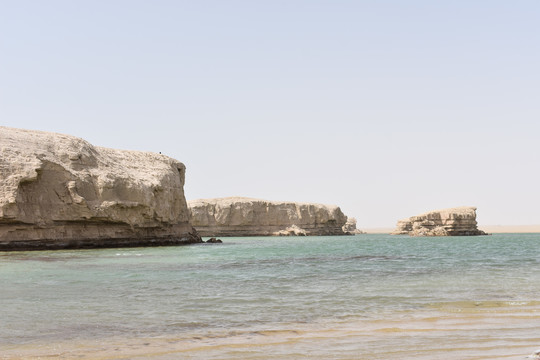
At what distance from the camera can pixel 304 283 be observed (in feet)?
58.0

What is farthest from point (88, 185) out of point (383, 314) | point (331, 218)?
point (331, 218)

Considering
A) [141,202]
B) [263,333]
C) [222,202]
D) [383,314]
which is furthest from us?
[222,202]

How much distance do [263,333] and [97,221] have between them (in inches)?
1511

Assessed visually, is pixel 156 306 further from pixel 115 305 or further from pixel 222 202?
pixel 222 202

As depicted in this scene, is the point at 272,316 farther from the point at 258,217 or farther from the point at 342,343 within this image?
the point at 258,217

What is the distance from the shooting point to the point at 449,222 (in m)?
103

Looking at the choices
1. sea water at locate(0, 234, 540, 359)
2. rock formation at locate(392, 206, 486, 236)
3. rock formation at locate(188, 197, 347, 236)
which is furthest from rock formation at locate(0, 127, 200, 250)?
rock formation at locate(392, 206, 486, 236)

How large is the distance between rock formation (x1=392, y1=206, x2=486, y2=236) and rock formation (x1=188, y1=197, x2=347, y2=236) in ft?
69.4

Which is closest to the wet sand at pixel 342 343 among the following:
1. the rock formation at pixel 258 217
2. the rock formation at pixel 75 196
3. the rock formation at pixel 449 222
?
the rock formation at pixel 75 196

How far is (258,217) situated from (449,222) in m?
37.8

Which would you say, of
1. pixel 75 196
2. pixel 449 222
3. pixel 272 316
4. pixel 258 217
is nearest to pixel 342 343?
pixel 272 316

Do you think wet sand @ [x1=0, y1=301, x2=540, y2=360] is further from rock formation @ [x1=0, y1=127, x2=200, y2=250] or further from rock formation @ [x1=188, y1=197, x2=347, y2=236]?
rock formation @ [x1=188, y1=197, x2=347, y2=236]

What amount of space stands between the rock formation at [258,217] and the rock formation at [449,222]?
21168mm

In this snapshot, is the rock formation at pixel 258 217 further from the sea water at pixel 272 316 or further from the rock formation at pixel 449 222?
the sea water at pixel 272 316
